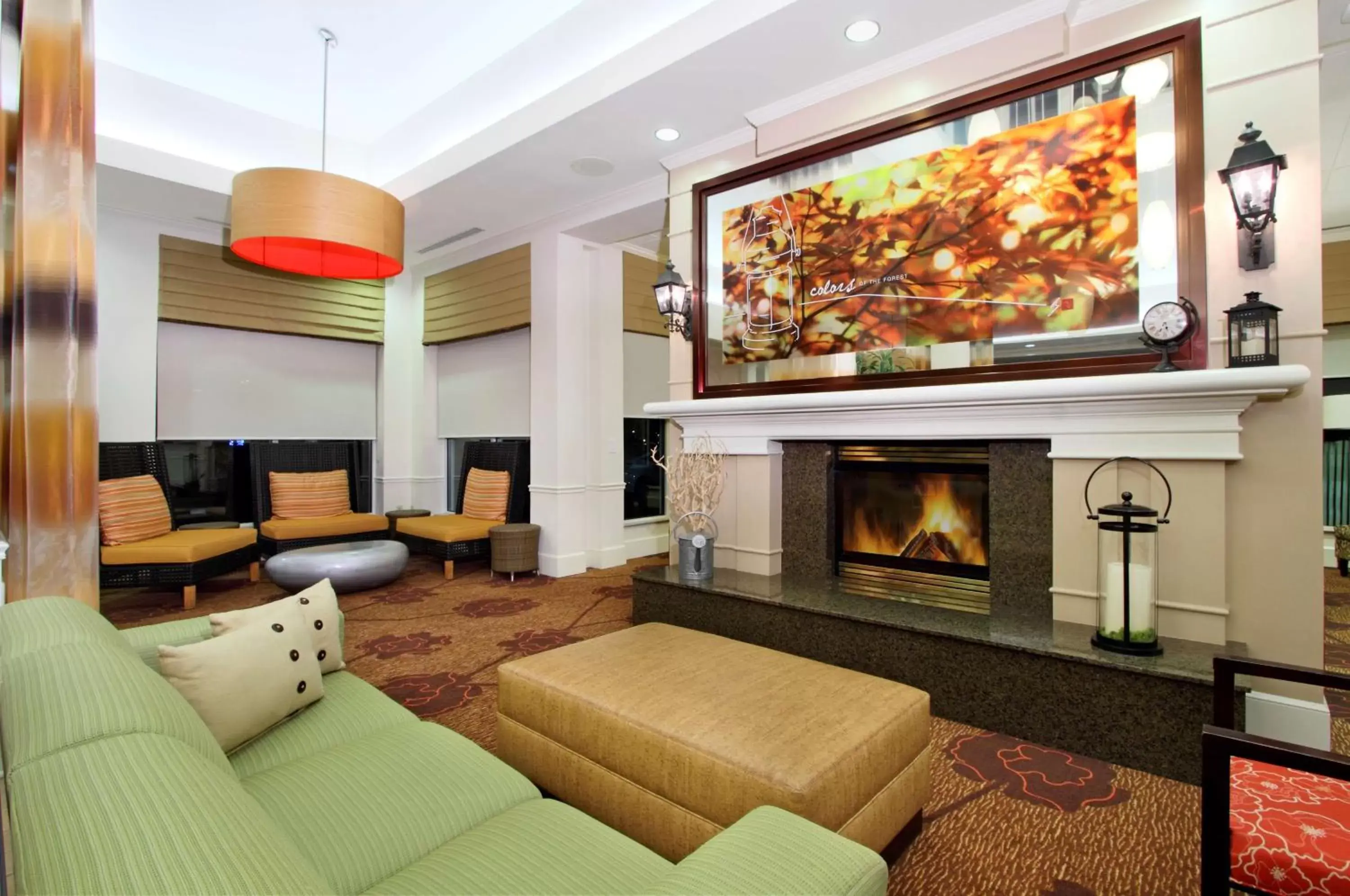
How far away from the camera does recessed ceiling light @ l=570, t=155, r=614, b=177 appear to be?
421cm

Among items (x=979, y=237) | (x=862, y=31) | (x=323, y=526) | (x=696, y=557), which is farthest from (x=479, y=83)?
(x=323, y=526)

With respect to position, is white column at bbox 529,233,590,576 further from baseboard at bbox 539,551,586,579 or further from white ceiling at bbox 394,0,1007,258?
white ceiling at bbox 394,0,1007,258

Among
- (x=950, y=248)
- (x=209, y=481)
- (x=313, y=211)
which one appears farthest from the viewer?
(x=209, y=481)

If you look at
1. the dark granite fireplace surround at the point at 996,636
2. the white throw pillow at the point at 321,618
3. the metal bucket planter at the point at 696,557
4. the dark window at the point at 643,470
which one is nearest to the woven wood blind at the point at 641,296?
the dark window at the point at 643,470

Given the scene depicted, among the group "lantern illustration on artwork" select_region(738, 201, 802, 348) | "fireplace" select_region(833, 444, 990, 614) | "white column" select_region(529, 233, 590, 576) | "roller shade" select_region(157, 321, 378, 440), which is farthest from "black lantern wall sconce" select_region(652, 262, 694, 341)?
"roller shade" select_region(157, 321, 378, 440)

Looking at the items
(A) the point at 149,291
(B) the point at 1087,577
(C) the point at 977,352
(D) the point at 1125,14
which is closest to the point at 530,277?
(A) the point at 149,291

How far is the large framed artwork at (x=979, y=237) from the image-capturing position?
2.58 m

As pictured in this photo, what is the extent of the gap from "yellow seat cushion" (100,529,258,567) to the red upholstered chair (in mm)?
5116

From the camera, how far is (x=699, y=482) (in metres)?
3.90

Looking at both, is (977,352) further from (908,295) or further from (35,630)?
(35,630)

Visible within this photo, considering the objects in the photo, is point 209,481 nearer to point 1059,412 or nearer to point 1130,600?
point 1059,412

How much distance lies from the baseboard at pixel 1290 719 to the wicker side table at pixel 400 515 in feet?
18.5

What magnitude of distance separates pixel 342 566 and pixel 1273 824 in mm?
4646

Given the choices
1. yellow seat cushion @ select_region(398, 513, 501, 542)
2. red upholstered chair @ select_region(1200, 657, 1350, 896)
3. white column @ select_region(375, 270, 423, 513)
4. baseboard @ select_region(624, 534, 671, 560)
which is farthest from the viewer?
white column @ select_region(375, 270, 423, 513)
